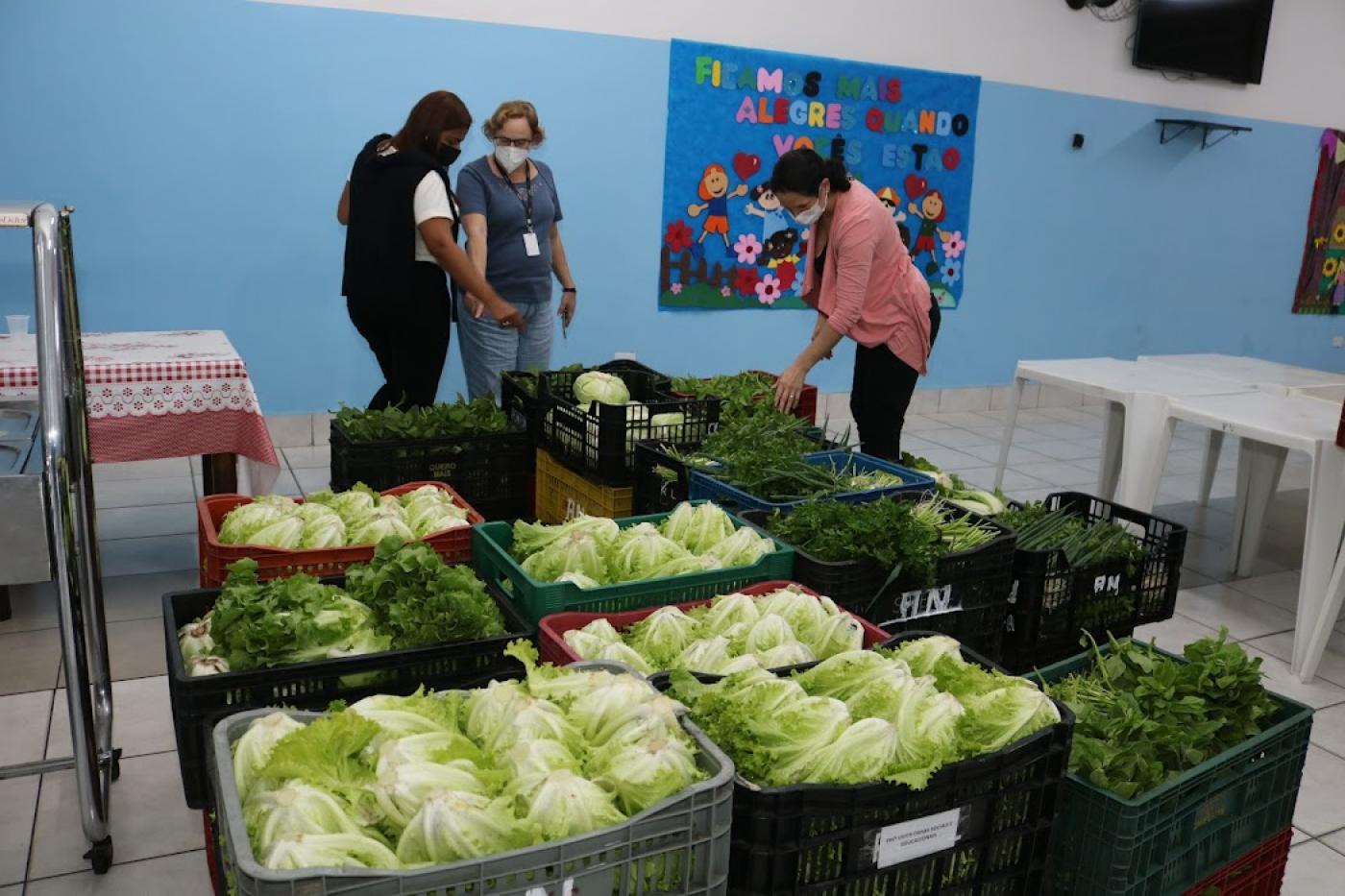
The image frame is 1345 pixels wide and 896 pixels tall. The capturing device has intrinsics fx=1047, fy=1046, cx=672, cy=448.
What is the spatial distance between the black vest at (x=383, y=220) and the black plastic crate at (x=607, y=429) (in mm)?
1033

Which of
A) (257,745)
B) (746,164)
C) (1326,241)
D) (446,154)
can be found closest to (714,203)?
(746,164)

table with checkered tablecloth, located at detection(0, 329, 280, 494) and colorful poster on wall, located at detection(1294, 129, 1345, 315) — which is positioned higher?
colorful poster on wall, located at detection(1294, 129, 1345, 315)

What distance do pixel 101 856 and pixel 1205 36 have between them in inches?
366

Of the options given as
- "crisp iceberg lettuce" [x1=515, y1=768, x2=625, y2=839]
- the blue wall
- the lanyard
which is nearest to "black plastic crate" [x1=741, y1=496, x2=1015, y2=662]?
"crisp iceberg lettuce" [x1=515, y1=768, x2=625, y2=839]

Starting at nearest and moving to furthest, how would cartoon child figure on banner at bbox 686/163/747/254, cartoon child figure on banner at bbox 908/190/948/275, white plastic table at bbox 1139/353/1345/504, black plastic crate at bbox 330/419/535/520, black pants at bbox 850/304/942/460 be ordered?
black plastic crate at bbox 330/419/535/520, black pants at bbox 850/304/942/460, white plastic table at bbox 1139/353/1345/504, cartoon child figure on banner at bbox 686/163/747/254, cartoon child figure on banner at bbox 908/190/948/275

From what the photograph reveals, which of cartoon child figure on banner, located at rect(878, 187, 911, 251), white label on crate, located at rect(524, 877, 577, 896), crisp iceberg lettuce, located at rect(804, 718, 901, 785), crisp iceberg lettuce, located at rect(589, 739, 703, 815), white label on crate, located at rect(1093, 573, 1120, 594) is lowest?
white label on crate, located at rect(1093, 573, 1120, 594)

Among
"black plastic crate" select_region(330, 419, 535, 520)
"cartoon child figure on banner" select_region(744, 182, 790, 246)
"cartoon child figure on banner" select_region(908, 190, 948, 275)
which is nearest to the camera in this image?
"black plastic crate" select_region(330, 419, 535, 520)

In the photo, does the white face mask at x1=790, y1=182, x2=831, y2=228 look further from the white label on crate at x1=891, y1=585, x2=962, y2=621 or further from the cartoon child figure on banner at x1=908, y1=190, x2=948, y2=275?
the cartoon child figure on banner at x1=908, y1=190, x2=948, y2=275

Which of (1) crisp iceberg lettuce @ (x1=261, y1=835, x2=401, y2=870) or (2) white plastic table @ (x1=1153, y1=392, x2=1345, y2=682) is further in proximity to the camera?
(2) white plastic table @ (x1=1153, y1=392, x2=1345, y2=682)

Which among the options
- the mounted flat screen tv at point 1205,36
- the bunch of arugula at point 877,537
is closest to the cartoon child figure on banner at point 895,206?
the mounted flat screen tv at point 1205,36

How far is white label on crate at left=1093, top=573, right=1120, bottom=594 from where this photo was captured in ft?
9.32

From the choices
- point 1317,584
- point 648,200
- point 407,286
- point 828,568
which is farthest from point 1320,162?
A: point 828,568

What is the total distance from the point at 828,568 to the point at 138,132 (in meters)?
4.87

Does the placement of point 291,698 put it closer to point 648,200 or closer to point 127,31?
point 127,31
